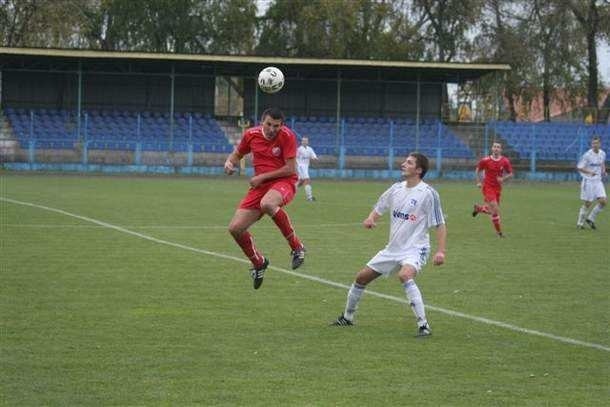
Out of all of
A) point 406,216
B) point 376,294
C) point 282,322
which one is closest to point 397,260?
point 406,216

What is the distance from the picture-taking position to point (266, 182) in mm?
11680

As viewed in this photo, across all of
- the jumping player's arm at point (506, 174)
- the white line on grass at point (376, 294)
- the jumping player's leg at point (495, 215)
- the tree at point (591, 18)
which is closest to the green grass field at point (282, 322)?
the white line on grass at point (376, 294)

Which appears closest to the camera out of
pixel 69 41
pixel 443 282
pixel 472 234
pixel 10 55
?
pixel 443 282

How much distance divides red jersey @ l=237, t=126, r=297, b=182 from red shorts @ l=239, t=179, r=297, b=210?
0.09m

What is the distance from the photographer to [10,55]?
47219 mm

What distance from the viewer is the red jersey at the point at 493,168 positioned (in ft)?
73.6

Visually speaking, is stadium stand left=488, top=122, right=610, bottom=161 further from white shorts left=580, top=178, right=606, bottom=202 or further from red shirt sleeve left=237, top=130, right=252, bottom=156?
red shirt sleeve left=237, top=130, right=252, bottom=156

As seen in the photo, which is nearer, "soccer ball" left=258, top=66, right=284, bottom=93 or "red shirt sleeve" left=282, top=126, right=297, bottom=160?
"soccer ball" left=258, top=66, right=284, bottom=93

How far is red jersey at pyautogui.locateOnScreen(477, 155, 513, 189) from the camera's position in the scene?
22.4 meters

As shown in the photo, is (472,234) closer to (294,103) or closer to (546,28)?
(294,103)

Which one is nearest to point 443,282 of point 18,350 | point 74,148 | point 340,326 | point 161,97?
point 340,326

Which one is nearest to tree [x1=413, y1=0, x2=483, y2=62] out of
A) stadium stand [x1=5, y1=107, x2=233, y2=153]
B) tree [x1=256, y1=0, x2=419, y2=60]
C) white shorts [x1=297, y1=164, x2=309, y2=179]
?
tree [x1=256, y1=0, x2=419, y2=60]

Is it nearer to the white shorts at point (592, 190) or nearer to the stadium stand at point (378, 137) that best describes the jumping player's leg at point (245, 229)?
the white shorts at point (592, 190)

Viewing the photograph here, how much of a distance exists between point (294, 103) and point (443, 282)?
1632 inches
